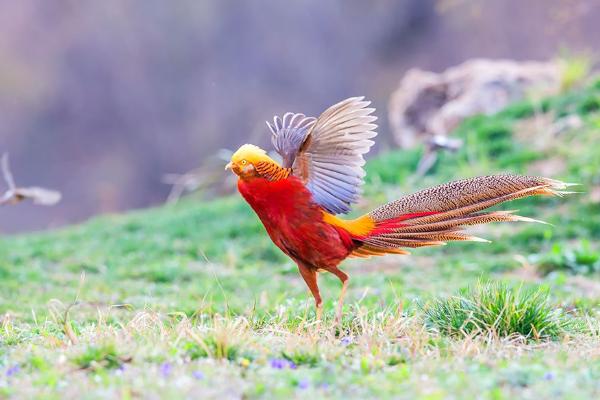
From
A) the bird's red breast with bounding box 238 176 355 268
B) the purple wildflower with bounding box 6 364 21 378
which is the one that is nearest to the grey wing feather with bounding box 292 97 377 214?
the bird's red breast with bounding box 238 176 355 268

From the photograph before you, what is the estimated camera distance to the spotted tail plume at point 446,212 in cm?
414

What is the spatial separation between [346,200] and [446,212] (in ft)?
1.70

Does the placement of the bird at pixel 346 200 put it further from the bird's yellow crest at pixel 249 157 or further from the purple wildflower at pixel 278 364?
the purple wildflower at pixel 278 364

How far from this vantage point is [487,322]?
13.8 feet

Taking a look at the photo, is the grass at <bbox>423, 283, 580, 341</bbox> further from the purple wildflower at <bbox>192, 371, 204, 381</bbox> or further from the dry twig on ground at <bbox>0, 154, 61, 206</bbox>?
the dry twig on ground at <bbox>0, 154, 61, 206</bbox>

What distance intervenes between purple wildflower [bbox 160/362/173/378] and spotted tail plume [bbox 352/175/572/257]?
1.31m

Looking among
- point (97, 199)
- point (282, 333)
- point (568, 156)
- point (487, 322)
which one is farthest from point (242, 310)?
point (97, 199)

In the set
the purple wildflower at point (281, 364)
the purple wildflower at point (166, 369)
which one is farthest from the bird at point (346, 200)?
the purple wildflower at point (166, 369)

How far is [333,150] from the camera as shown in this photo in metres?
4.18

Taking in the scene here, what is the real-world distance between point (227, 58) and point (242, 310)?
1331cm

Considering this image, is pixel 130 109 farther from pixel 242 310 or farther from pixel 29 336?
pixel 29 336

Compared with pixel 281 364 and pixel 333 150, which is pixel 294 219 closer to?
pixel 333 150

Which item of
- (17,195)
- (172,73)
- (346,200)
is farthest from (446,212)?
(172,73)

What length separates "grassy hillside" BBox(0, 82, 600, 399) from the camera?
10.3 ft
